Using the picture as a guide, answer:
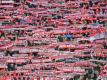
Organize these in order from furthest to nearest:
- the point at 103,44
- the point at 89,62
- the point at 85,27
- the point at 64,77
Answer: the point at 85,27 → the point at 103,44 → the point at 89,62 → the point at 64,77

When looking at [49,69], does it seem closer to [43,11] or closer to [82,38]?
[82,38]

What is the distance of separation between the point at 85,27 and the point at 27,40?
1.53 m

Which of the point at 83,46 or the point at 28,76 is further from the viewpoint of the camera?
the point at 83,46

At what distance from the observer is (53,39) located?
11.3 meters

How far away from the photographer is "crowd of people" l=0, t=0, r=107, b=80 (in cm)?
978

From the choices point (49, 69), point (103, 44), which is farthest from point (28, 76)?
point (103, 44)

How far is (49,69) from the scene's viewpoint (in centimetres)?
988

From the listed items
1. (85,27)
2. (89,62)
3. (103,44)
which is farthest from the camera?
(85,27)

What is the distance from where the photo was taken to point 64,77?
9.44 m

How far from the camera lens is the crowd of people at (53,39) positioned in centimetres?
978

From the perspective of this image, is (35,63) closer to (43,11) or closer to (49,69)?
(49,69)

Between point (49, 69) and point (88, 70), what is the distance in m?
0.79

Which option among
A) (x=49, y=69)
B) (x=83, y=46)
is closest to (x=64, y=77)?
(x=49, y=69)

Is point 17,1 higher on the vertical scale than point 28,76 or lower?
higher
